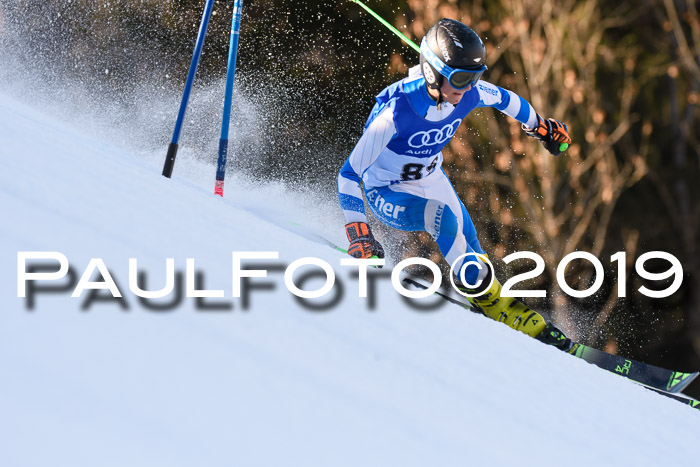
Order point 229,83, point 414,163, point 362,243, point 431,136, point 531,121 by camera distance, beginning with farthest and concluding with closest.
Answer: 1. point 229,83
2. point 531,121
3. point 414,163
4. point 431,136
5. point 362,243

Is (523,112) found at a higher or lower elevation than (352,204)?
higher

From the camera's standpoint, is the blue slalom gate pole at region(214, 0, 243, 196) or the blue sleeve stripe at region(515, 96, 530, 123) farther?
the blue slalom gate pole at region(214, 0, 243, 196)

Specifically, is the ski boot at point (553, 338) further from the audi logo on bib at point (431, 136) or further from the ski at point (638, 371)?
the audi logo on bib at point (431, 136)

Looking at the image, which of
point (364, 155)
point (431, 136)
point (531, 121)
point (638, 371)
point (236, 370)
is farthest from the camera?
point (531, 121)

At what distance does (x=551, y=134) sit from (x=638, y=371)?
4.29 ft

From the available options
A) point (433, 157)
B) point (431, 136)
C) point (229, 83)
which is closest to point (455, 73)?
point (431, 136)

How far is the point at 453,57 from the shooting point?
3.36 meters

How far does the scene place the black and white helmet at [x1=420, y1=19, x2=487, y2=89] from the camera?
3.36 m

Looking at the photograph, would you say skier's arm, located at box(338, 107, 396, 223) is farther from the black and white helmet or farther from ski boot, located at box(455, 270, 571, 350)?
ski boot, located at box(455, 270, 571, 350)

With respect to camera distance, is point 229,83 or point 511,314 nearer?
point 511,314

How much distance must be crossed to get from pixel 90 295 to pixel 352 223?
188 centimetres

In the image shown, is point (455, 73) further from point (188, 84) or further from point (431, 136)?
point (188, 84)

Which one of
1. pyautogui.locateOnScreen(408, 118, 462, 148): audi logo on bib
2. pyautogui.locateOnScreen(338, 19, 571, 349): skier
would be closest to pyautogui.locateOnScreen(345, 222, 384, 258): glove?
pyautogui.locateOnScreen(338, 19, 571, 349): skier

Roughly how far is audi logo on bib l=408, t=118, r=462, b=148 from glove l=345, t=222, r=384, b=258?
0.50m
